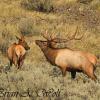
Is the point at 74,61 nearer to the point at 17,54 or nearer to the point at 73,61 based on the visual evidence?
the point at 73,61

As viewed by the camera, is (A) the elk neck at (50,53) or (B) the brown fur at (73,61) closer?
(B) the brown fur at (73,61)

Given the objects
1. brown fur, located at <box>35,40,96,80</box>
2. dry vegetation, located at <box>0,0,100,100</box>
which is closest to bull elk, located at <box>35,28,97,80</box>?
brown fur, located at <box>35,40,96,80</box>

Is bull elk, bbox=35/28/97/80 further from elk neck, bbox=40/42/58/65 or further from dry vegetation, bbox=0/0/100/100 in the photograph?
dry vegetation, bbox=0/0/100/100

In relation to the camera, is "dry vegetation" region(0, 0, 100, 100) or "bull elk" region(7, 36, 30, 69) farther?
"dry vegetation" region(0, 0, 100, 100)

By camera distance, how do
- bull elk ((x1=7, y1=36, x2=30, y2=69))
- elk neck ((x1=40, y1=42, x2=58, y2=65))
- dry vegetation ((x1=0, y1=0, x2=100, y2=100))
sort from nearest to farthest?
elk neck ((x1=40, y1=42, x2=58, y2=65)) → bull elk ((x1=7, y1=36, x2=30, y2=69)) → dry vegetation ((x1=0, y1=0, x2=100, y2=100))

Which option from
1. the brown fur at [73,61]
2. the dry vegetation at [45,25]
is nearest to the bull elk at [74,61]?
the brown fur at [73,61]

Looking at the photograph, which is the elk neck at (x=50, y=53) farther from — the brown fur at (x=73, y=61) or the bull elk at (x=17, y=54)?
the bull elk at (x=17, y=54)

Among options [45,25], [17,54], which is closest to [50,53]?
[17,54]

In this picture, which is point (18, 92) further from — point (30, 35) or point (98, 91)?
point (30, 35)

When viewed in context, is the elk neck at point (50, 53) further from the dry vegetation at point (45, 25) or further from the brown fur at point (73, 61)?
the dry vegetation at point (45, 25)

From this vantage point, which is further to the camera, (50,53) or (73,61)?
(50,53)

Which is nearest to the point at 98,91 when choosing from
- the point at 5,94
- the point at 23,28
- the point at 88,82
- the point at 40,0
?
the point at 88,82

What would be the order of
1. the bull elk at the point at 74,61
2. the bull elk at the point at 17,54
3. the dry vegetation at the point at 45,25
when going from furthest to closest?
the dry vegetation at the point at 45,25
the bull elk at the point at 17,54
the bull elk at the point at 74,61

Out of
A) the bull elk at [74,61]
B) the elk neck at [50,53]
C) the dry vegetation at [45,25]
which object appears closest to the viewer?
the bull elk at [74,61]
